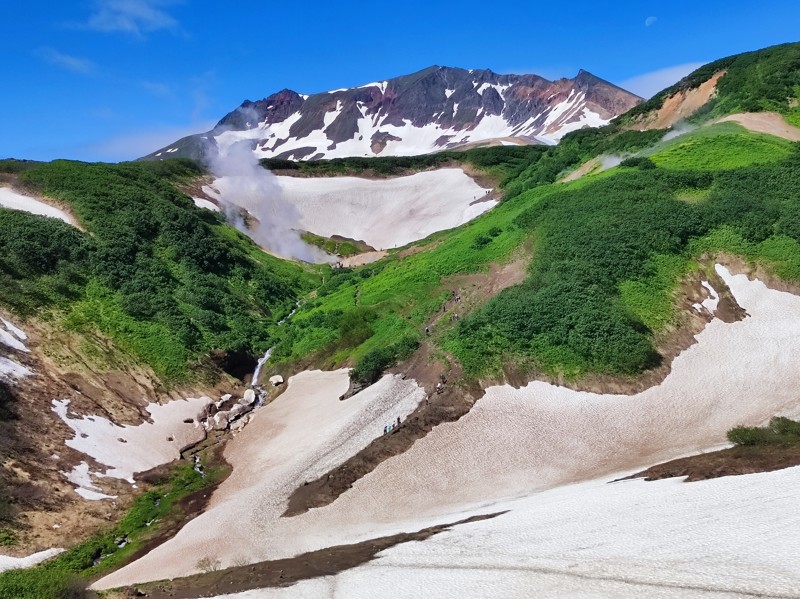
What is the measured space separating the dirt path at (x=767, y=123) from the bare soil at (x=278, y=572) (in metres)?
A: 45.6

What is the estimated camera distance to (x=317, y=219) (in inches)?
3415

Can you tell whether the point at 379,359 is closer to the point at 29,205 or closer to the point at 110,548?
the point at 110,548

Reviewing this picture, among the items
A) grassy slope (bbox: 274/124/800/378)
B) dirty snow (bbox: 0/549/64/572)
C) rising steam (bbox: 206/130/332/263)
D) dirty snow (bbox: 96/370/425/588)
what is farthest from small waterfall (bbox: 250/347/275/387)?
rising steam (bbox: 206/130/332/263)

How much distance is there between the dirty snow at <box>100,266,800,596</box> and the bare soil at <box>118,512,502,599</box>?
0.77 meters

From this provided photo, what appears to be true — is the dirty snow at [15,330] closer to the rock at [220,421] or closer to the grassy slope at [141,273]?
the grassy slope at [141,273]

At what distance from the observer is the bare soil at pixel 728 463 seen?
19.9 m

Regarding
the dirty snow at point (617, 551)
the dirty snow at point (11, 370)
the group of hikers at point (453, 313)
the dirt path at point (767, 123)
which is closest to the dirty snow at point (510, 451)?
the dirty snow at point (617, 551)

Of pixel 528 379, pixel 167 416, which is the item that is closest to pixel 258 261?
pixel 167 416

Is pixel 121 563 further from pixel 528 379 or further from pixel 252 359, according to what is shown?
pixel 252 359

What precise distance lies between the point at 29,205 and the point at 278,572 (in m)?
43.9

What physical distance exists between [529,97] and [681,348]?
17571 centimetres

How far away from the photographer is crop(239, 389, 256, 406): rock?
36.5 meters

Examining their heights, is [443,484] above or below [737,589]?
above

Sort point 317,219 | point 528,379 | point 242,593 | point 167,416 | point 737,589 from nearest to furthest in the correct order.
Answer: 1. point 737,589
2. point 242,593
3. point 528,379
4. point 167,416
5. point 317,219
